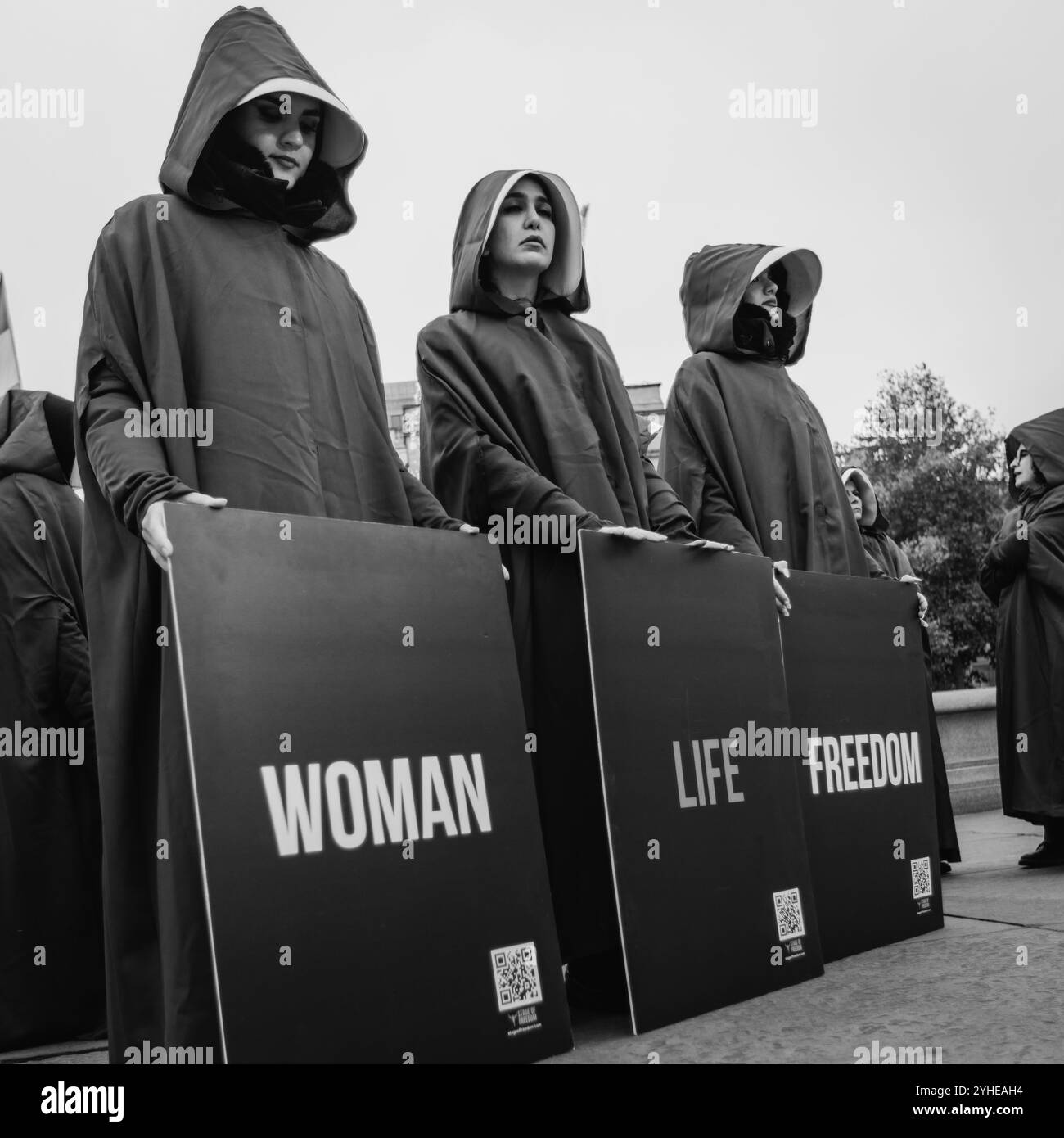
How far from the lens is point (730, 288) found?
4.97 m

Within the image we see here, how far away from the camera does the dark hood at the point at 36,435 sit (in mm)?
4480

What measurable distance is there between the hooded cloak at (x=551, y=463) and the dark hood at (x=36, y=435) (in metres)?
1.46

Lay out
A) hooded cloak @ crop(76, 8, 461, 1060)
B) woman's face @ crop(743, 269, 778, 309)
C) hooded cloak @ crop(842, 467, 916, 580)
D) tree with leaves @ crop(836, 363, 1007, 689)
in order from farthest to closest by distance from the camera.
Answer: tree with leaves @ crop(836, 363, 1007, 689) < hooded cloak @ crop(842, 467, 916, 580) < woman's face @ crop(743, 269, 778, 309) < hooded cloak @ crop(76, 8, 461, 1060)

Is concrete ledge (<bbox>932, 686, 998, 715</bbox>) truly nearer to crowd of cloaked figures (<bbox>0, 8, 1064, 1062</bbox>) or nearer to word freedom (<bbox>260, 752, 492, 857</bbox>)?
crowd of cloaked figures (<bbox>0, 8, 1064, 1062</bbox>)

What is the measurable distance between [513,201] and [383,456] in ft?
4.00

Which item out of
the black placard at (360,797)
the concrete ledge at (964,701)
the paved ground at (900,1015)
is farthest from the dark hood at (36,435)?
the concrete ledge at (964,701)

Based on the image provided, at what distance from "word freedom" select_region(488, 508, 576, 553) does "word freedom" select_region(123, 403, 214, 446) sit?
35.2 inches

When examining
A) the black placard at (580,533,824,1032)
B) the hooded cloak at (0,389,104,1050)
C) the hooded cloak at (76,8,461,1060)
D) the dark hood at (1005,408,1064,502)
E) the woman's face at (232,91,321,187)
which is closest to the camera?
the hooded cloak at (76,8,461,1060)

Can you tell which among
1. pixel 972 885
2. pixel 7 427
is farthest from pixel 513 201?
pixel 972 885

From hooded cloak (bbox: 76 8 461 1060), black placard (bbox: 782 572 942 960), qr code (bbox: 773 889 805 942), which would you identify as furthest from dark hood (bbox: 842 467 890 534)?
hooded cloak (bbox: 76 8 461 1060)

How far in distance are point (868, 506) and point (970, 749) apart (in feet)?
9.17

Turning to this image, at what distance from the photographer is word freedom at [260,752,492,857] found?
101 inches

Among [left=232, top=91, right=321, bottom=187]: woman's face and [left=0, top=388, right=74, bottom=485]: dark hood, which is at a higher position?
[left=232, top=91, right=321, bottom=187]: woman's face

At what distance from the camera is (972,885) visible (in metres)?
5.65
